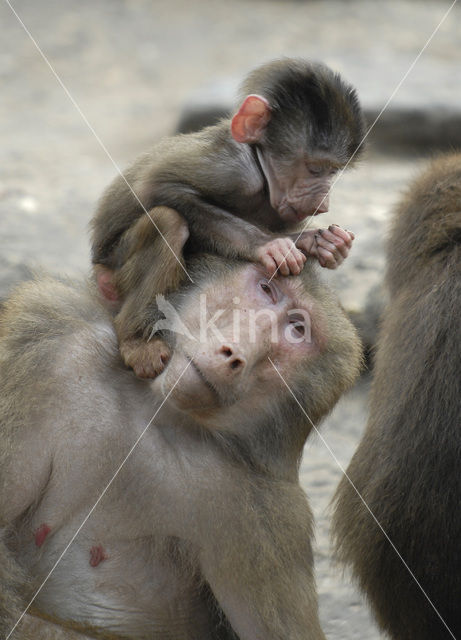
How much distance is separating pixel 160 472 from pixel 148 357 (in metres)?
0.30

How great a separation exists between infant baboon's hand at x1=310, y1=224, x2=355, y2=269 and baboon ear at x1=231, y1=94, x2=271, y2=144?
19.8 inches

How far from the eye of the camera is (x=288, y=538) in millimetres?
2627

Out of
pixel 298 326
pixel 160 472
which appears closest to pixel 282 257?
pixel 298 326

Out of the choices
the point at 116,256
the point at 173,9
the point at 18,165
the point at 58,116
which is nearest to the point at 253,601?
the point at 116,256

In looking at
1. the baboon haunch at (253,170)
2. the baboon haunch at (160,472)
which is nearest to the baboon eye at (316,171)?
the baboon haunch at (253,170)

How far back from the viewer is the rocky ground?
5359 mm

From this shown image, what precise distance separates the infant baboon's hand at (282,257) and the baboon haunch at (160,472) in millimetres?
29

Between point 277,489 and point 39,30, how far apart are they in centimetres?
988

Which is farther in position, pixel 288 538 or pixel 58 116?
pixel 58 116

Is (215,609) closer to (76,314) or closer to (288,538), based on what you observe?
(288,538)

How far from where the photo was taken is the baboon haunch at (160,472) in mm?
2506

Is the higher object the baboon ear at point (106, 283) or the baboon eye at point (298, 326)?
the baboon eye at point (298, 326)

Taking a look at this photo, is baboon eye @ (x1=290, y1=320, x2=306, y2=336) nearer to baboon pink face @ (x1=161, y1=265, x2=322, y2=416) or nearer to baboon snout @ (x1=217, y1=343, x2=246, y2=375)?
baboon pink face @ (x1=161, y1=265, x2=322, y2=416)

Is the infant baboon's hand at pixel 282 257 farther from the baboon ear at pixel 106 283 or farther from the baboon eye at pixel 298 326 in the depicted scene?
the baboon ear at pixel 106 283
